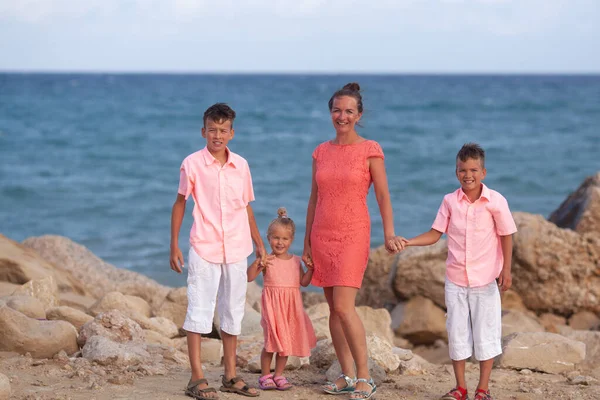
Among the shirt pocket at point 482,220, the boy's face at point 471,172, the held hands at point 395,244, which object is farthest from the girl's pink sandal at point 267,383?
the boy's face at point 471,172

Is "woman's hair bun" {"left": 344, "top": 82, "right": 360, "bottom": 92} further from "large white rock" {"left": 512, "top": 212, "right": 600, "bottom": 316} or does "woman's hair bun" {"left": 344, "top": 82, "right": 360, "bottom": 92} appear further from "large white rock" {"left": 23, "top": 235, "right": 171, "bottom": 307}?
"large white rock" {"left": 512, "top": 212, "right": 600, "bottom": 316}

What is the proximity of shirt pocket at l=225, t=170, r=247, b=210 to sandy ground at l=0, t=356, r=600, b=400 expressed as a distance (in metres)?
1.19

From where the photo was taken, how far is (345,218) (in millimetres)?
5176

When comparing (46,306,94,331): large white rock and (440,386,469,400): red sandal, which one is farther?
(46,306,94,331): large white rock

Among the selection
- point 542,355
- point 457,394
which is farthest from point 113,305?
point 542,355

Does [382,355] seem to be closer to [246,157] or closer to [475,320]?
[475,320]

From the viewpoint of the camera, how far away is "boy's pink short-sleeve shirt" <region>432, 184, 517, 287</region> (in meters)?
5.05

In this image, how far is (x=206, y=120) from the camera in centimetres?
512

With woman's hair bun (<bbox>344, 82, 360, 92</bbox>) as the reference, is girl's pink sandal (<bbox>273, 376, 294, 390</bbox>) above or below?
below

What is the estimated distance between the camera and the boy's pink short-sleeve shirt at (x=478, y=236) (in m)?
5.05

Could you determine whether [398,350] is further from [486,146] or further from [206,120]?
[486,146]

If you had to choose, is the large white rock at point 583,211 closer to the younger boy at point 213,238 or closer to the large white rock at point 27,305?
the younger boy at point 213,238

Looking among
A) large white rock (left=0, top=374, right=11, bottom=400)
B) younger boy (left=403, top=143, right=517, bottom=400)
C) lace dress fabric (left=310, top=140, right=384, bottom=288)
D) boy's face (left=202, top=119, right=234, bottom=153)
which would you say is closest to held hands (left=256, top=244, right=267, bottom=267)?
lace dress fabric (left=310, top=140, right=384, bottom=288)

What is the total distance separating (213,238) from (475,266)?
5.31 feet
